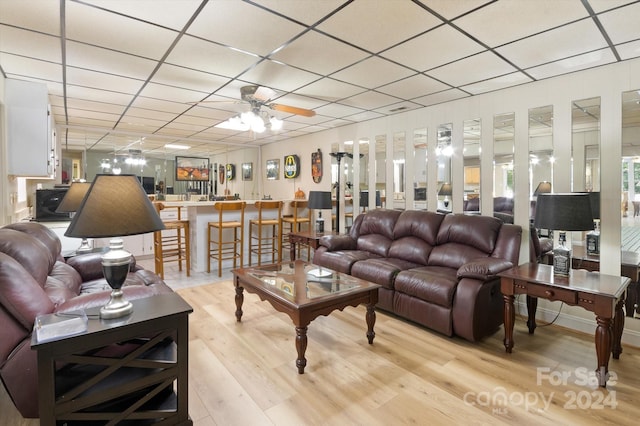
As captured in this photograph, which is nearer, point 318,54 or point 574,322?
point 318,54

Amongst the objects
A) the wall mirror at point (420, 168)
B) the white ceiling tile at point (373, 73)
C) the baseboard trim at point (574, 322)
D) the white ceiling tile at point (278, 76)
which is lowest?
the baseboard trim at point (574, 322)

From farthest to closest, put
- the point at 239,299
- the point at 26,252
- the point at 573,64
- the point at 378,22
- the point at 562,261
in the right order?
the point at 239,299 < the point at 573,64 < the point at 562,261 < the point at 378,22 < the point at 26,252

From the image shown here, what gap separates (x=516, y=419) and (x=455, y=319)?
971 mm

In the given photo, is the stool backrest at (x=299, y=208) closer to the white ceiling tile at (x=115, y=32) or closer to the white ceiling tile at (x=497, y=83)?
the white ceiling tile at (x=497, y=83)

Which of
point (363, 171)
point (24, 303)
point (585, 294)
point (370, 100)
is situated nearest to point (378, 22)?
point (370, 100)

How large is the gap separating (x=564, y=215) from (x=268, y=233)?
4519 mm

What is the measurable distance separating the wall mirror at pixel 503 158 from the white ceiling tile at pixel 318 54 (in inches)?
76.0

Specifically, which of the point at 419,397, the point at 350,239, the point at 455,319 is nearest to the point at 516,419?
the point at 419,397

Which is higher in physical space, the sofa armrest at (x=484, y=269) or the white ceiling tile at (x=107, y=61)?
the white ceiling tile at (x=107, y=61)

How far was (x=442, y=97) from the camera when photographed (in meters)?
3.96

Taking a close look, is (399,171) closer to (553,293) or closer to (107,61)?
(553,293)

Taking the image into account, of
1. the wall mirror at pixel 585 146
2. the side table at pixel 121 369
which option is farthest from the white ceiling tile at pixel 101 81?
the wall mirror at pixel 585 146

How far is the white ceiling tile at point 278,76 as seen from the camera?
9.96ft

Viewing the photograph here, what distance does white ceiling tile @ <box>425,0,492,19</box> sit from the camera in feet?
6.54
